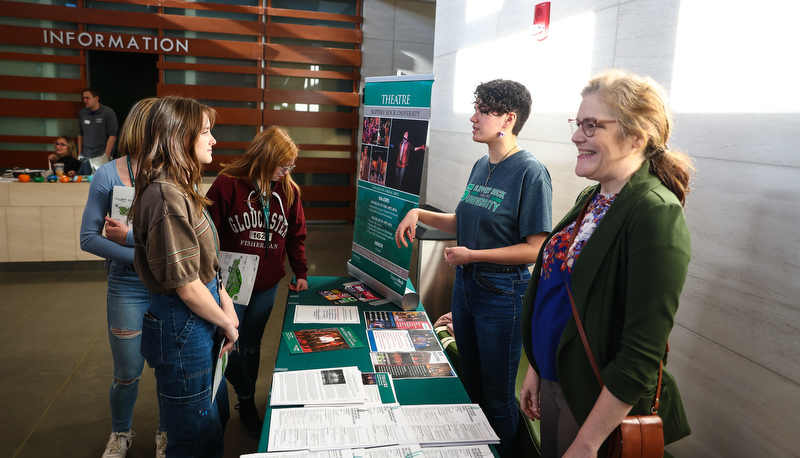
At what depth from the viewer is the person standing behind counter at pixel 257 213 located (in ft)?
7.71

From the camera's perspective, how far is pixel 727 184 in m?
1.85

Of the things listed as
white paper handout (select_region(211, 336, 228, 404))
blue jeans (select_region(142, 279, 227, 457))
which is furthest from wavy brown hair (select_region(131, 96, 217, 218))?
white paper handout (select_region(211, 336, 228, 404))

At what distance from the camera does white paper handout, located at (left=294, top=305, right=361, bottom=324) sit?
7.36 feet

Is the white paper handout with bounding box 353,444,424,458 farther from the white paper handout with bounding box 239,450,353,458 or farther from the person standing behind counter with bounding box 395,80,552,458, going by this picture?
the person standing behind counter with bounding box 395,80,552,458

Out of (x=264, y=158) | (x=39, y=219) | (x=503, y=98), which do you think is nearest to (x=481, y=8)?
(x=503, y=98)

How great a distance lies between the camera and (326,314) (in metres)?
2.31

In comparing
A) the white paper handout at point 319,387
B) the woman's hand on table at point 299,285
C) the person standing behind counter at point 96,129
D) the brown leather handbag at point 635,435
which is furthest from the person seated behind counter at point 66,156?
the brown leather handbag at point 635,435

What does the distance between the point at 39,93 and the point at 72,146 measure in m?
1.68

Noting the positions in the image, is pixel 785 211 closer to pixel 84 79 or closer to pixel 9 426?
pixel 9 426

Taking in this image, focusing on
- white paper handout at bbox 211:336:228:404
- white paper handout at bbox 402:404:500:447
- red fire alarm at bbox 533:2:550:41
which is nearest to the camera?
white paper handout at bbox 402:404:500:447

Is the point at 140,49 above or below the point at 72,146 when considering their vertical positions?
above

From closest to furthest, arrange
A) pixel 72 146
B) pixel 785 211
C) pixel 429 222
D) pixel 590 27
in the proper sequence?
pixel 785 211 < pixel 429 222 < pixel 590 27 < pixel 72 146

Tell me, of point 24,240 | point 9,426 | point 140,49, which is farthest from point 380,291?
point 140,49

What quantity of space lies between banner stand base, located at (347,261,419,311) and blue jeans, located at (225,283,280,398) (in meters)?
0.47
